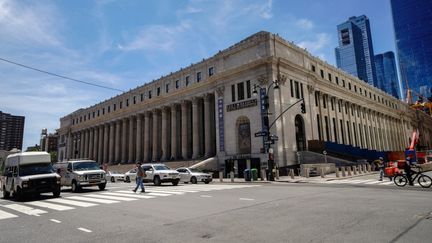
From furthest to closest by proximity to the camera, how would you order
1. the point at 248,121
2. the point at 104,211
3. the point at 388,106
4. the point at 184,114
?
1. the point at 388,106
2. the point at 184,114
3. the point at 248,121
4. the point at 104,211

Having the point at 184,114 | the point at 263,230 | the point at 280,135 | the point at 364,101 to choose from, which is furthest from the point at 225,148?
the point at 364,101

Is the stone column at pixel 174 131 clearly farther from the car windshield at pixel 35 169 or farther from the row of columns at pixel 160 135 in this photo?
the car windshield at pixel 35 169

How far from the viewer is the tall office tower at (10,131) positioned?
123688 millimetres

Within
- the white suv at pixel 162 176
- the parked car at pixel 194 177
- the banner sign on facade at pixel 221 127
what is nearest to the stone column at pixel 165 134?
the banner sign on facade at pixel 221 127

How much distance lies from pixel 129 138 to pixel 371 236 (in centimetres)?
6432

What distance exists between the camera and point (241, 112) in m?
39.4

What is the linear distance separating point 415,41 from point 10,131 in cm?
21801

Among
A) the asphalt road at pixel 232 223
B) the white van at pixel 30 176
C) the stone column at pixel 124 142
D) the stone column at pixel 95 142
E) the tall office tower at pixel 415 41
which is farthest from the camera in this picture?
the tall office tower at pixel 415 41

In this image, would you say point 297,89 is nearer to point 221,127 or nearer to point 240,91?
point 240,91

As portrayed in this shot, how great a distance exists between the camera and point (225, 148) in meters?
40.9

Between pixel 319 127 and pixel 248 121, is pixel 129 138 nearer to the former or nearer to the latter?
pixel 248 121

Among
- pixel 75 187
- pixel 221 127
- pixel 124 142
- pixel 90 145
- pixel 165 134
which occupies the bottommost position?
pixel 75 187

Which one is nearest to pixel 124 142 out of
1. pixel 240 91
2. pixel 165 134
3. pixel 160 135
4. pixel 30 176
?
pixel 160 135

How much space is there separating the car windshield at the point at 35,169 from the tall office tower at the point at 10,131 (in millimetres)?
134038
